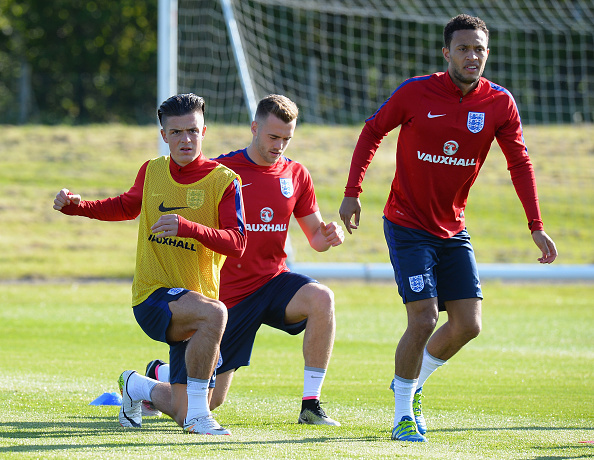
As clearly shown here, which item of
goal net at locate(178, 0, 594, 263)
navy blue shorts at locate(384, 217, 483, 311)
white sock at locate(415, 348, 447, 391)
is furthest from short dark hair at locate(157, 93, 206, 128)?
goal net at locate(178, 0, 594, 263)

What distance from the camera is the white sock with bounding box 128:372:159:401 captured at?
5.50m

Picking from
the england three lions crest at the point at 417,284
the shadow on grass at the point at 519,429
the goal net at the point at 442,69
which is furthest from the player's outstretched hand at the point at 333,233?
the goal net at the point at 442,69

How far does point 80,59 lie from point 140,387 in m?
39.2

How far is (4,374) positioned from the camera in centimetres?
718

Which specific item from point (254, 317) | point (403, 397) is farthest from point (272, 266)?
A: point (403, 397)

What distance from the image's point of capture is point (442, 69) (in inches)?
886

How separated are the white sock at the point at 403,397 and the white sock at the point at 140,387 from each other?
4.75ft

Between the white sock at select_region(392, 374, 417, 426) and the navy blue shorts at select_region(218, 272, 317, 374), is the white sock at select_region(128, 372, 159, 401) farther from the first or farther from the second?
the white sock at select_region(392, 374, 417, 426)

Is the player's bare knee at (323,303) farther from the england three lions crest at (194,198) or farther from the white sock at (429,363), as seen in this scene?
the england three lions crest at (194,198)

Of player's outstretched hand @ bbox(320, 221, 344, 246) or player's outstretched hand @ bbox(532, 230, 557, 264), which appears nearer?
player's outstretched hand @ bbox(532, 230, 557, 264)

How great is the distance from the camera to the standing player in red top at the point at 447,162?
5.64m

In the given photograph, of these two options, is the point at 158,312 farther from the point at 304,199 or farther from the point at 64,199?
the point at 304,199

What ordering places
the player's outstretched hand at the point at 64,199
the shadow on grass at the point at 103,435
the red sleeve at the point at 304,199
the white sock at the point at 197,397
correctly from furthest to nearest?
the red sleeve at the point at 304,199
the player's outstretched hand at the point at 64,199
the white sock at the point at 197,397
the shadow on grass at the point at 103,435

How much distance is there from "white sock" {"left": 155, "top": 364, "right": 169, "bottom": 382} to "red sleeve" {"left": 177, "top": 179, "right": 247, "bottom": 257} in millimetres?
1273
